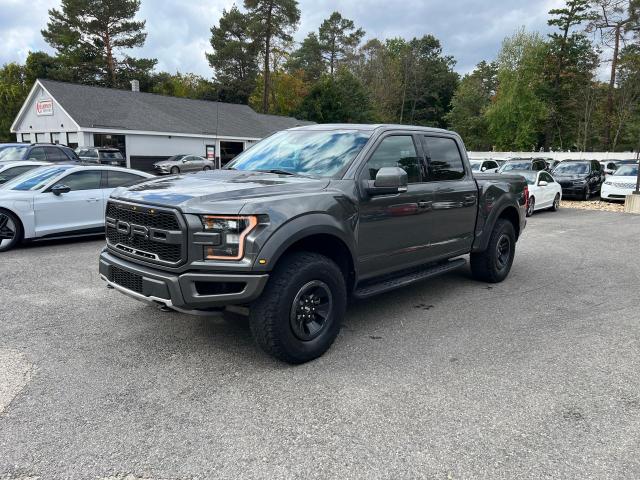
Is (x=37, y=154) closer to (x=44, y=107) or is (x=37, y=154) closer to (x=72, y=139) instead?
(x=72, y=139)

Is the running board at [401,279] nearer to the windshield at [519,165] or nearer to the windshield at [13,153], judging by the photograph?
the windshield at [13,153]

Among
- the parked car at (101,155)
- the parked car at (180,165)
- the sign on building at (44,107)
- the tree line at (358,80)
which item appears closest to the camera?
the parked car at (101,155)

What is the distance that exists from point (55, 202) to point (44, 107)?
3051cm

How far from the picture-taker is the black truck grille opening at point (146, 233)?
3504mm

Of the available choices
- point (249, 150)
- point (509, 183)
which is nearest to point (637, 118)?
point (509, 183)

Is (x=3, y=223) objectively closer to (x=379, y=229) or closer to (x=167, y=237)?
(x=167, y=237)

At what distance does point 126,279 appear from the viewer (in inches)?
151

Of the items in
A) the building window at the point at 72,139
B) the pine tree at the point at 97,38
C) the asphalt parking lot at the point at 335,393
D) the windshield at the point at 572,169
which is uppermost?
the pine tree at the point at 97,38

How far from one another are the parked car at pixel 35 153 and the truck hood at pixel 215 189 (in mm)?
13557

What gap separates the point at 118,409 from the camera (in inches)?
125

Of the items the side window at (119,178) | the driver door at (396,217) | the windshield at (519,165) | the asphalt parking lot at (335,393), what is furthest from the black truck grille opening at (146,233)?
the windshield at (519,165)

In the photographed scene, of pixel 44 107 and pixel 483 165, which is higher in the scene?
pixel 44 107

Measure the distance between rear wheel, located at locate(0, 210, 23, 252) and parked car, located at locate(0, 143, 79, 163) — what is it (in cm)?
804

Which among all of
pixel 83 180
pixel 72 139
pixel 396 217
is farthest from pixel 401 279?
pixel 72 139
